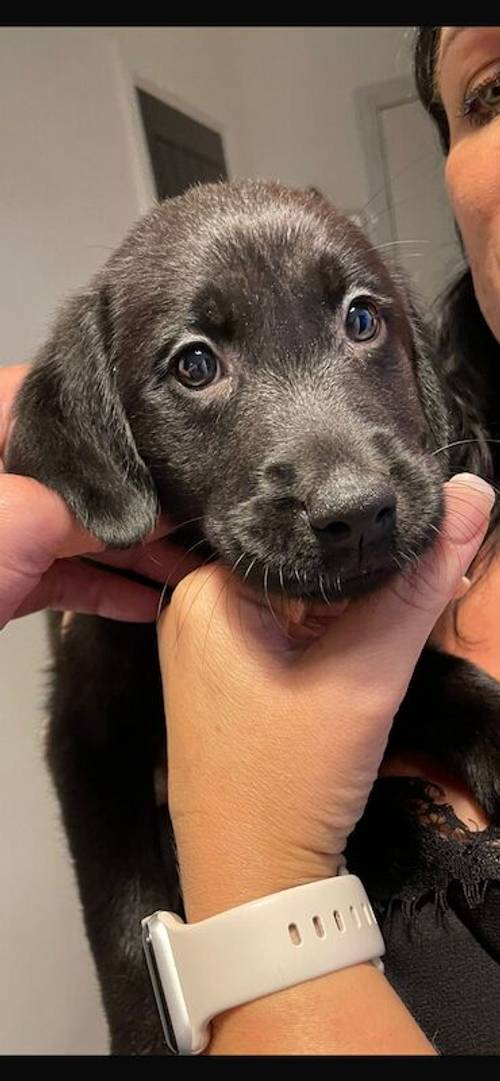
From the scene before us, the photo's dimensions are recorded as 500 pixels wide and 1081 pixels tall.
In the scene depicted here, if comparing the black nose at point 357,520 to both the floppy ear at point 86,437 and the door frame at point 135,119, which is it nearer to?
the floppy ear at point 86,437

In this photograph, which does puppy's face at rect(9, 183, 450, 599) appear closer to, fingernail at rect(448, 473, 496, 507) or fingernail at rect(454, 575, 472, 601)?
fingernail at rect(448, 473, 496, 507)

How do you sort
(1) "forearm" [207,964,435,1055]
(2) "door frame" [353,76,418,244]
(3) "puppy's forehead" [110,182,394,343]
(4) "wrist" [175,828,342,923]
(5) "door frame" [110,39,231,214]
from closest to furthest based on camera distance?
(1) "forearm" [207,964,435,1055]
(4) "wrist" [175,828,342,923]
(3) "puppy's forehead" [110,182,394,343]
(5) "door frame" [110,39,231,214]
(2) "door frame" [353,76,418,244]

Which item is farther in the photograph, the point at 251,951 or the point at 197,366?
the point at 197,366

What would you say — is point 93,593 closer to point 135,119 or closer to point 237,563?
point 237,563

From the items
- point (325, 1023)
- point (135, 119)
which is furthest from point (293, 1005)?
point (135, 119)

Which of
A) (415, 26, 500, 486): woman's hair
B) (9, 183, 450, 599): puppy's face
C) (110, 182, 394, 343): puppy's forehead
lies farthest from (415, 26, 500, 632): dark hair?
(110, 182, 394, 343): puppy's forehead

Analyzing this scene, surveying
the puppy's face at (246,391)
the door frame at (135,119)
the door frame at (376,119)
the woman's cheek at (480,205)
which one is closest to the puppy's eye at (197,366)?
the puppy's face at (246,391)

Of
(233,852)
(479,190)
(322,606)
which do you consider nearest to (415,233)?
(479,190)
